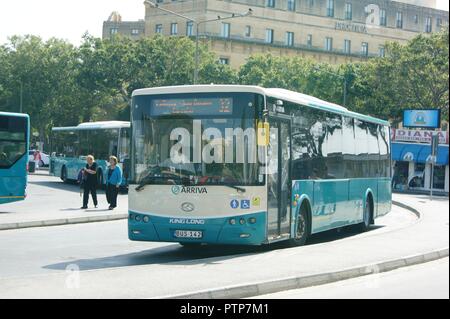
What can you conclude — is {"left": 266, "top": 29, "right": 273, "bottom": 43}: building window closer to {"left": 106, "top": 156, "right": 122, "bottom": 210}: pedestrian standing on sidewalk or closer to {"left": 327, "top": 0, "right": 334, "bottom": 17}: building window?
{"left": 327, "top": 0, "right": 334, "bottom": 17}: building window

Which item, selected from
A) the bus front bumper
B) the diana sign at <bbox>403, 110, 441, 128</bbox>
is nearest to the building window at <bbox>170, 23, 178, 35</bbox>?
the diana sign at <bbox>403, 110, 441, 128</bbox>

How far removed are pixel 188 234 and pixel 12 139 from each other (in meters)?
12.2

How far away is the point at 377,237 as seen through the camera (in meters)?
18.5

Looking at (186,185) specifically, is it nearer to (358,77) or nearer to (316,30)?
(358,77)

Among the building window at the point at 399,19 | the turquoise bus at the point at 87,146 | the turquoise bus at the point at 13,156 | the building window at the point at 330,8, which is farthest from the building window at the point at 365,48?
the turquoise bus at the point at 13,156

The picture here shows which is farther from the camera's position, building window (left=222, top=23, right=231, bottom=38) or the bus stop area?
building window (left=222, top=23, right=231, bottom=38)

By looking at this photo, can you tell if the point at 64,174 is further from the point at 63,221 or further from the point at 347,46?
the point at 347,46

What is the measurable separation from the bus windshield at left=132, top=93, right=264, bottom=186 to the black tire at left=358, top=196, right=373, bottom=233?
27.5 feet

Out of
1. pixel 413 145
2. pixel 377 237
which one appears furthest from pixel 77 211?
pixel 413 145

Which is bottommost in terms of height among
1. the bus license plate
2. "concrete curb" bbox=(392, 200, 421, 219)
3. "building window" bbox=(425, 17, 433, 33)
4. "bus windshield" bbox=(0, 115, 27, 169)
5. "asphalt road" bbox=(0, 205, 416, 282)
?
"concrete curb" bbox=(392, 200, 421, 219)

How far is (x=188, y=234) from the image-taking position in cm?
1524

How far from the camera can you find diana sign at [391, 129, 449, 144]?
64.2 m
